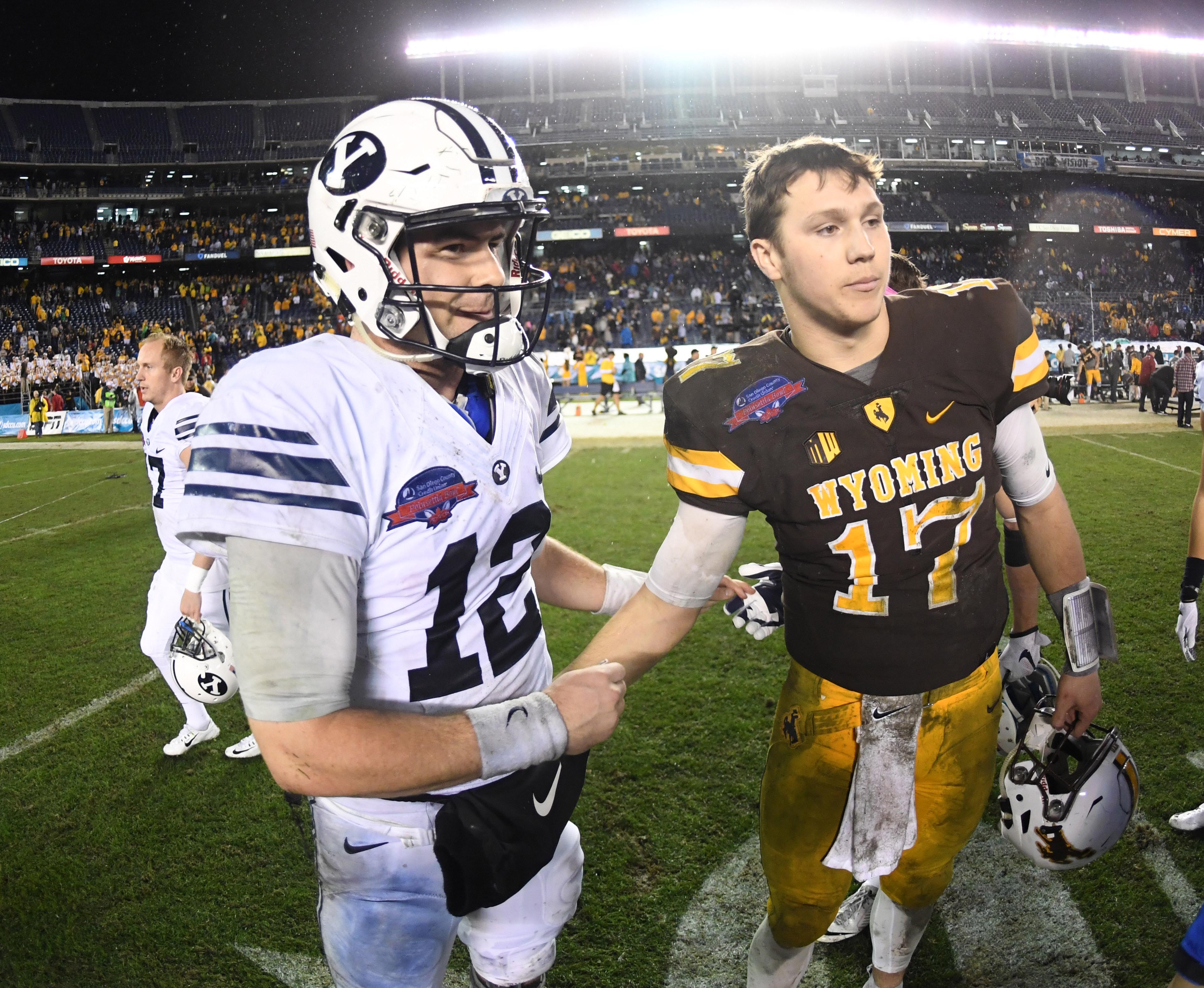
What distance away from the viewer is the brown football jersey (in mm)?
1953

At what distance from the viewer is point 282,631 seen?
122 cm

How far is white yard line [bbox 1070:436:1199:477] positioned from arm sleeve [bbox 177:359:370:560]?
1108 cm

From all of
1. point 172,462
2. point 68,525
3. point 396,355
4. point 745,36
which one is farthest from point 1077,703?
point 745,36

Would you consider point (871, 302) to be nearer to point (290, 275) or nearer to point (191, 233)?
point (290, 275)

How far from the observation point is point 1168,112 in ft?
138

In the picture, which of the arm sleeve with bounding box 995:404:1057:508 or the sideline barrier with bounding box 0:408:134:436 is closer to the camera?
the arm sleeve with bounding box 995:404:1057:508

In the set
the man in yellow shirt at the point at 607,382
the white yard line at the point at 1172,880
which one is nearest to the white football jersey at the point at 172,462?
the white yard line at the point at 1172,880

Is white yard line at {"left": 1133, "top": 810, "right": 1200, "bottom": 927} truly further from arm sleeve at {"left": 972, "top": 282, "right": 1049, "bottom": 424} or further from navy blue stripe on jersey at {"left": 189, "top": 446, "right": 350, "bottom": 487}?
navy blue stripe on jersey at {"left": 189, "top": 446, "right": 350, "bottom": 487}

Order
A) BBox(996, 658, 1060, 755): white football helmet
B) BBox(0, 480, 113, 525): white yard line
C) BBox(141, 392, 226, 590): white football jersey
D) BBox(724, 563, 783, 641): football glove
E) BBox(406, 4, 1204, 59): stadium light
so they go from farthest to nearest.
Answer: BBox(406, 4, 1204, 59): stadium light → BBox(0, 480, 113, 525): white yard line → BBox(141, 392, 226, 590): white football jersey → BBox(996, 658, 1060, 755): white football helmet → BBox(724, 563, 783, 641): football glove

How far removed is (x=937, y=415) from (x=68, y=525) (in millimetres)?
11481

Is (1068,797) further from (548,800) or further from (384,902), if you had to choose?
(384,902)

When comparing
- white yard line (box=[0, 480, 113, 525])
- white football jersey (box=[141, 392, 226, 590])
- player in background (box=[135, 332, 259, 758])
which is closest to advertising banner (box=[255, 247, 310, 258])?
white yard line (box=[0, 480, 113, 525])

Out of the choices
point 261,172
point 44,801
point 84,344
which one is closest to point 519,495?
point 44,801

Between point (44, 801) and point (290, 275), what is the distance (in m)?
Result: 36.0
